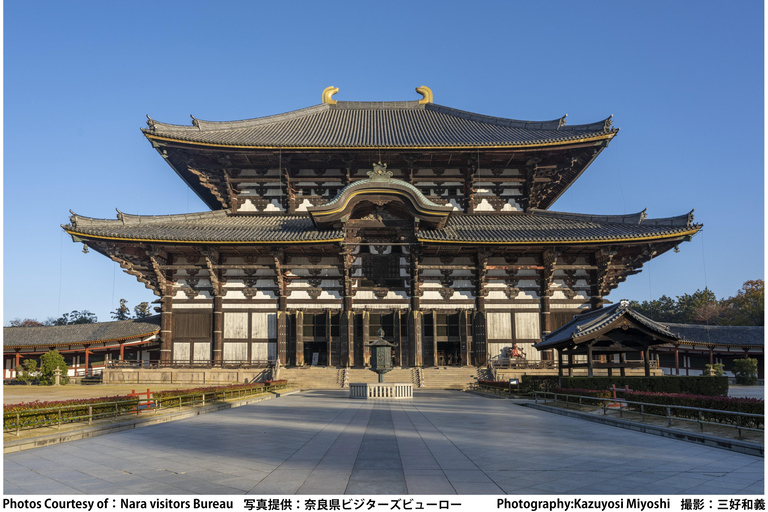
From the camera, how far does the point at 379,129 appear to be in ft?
143

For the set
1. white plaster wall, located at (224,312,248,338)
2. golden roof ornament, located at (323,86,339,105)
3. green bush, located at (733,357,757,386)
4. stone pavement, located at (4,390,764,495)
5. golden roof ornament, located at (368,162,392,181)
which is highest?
golden roof ornament, located at (323,86,339,105)

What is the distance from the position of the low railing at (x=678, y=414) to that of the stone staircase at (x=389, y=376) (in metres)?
10.4

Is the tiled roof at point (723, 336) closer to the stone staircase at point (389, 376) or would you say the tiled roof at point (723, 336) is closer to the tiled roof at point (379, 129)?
the tiled roof at point (379, 129)

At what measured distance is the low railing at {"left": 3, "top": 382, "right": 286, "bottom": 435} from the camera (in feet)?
44.0

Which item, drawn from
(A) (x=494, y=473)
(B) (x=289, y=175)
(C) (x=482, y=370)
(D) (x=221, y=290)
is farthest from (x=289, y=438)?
(B) (x=289, y=175)

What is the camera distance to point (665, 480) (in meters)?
8.20

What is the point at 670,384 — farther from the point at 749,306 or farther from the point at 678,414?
the point at 749,306

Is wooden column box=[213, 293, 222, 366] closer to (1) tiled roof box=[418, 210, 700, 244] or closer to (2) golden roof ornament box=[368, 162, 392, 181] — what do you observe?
(2) golden roof ornament box=[368, 162, 392, 181]

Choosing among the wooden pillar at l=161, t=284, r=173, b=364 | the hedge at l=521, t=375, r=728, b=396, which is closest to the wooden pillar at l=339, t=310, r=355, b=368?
the wooden pillar at l=161, t=284, r=173, b=364

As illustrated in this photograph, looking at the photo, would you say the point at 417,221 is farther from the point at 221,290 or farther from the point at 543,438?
the point at 543,438

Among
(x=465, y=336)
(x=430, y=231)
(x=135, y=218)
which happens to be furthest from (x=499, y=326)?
(x=135, y=218)

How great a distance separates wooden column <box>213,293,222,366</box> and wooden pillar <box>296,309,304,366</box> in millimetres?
4876

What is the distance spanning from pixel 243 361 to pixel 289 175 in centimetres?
1286

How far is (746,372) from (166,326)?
39.7m
